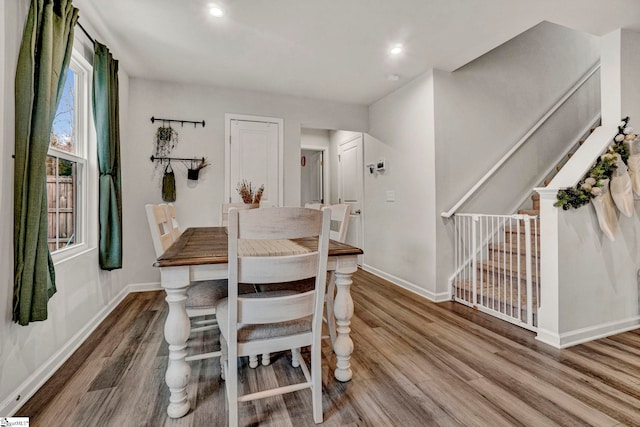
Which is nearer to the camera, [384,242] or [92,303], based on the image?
[92,303]

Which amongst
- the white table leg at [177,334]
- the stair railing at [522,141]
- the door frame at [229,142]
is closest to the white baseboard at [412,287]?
the stair railing at [522,141]

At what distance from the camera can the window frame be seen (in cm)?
242

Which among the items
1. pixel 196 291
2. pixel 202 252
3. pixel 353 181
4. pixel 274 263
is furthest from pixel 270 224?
pixel 353 181

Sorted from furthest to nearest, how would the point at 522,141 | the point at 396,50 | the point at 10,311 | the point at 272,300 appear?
the point at 522,141
the point at 396,50
the point at 10,311
the point at 272,300

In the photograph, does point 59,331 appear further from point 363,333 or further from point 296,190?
point 296,190

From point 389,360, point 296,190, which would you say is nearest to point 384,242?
point 296,190

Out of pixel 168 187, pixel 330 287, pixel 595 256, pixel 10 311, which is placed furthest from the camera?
pixel 168 187

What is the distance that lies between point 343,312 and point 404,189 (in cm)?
241

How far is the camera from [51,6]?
5.32 feet

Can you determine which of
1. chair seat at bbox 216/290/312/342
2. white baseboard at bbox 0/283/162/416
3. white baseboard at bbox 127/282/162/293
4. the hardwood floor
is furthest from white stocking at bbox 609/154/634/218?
white baseboard at bbox 127/282/162/293

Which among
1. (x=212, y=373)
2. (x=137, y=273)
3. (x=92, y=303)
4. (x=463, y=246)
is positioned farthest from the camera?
(x=137, y=273)

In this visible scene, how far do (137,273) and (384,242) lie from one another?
3099 millimetres

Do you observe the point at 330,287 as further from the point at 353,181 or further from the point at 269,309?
the point at 353,181

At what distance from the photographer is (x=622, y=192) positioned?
2246mm
